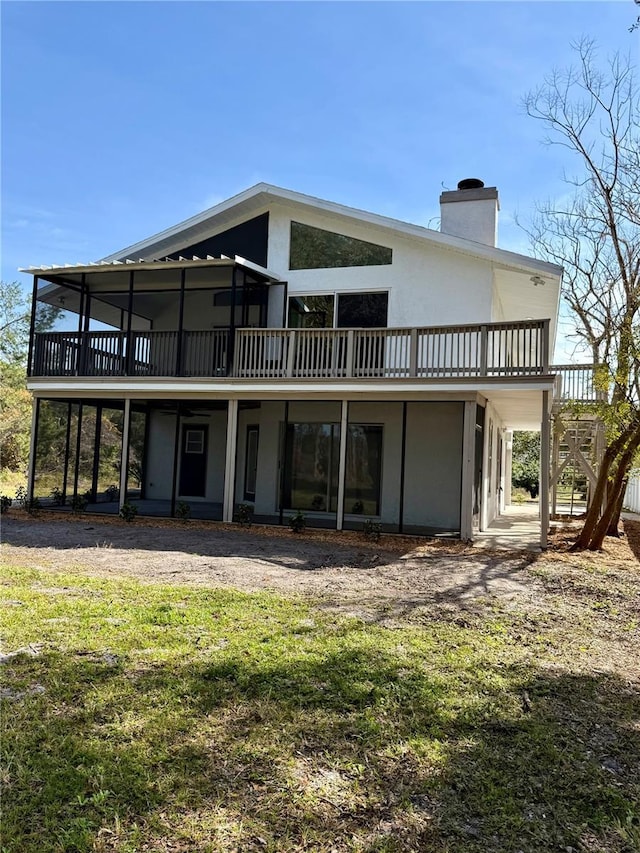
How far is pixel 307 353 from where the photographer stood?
1335 centimetres

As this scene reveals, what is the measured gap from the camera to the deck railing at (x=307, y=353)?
11.9 m

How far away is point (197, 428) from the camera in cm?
1781

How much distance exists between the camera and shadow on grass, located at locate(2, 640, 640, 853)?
111 inches

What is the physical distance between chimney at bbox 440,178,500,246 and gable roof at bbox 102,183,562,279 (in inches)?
98.4

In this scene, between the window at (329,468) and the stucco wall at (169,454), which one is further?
the stucco wall at (169,454)

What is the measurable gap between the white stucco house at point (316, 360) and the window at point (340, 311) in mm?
35

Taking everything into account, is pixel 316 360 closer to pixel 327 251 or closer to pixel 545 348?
pixel 327 251

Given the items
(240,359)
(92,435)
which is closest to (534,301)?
(240,359)

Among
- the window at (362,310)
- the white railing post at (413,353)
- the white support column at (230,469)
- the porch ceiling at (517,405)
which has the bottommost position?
the white support column at (230,469)

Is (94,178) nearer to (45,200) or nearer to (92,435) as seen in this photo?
(45,200)

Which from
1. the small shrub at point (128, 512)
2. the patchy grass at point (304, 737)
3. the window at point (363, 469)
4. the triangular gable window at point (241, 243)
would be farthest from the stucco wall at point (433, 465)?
the patchy grass at point (304, 737)

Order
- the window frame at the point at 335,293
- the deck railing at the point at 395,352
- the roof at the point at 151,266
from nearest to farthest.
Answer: the deck railing at the point at 395,352 < the roof at the point at 151,266 < the window frame at the point at 335,293

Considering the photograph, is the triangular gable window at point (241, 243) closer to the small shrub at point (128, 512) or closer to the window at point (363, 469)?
the window at point (363, 469)

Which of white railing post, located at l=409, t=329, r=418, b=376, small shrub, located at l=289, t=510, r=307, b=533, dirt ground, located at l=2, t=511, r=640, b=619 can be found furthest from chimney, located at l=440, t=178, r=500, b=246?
small shrub, located at l=289, t=510, r=307, b=533
